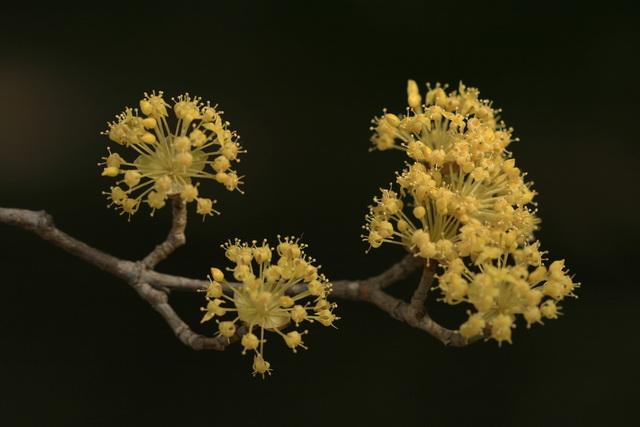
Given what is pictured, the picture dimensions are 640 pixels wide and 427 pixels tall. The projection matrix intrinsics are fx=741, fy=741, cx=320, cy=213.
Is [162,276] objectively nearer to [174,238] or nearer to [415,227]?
[174,238]

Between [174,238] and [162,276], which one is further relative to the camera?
[162,276]

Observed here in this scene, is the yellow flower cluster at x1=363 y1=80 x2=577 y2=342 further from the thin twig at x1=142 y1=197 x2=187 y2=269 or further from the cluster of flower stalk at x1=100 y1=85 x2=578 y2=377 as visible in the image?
the thin twig at x1=142 y1=197 x2=187 y2=269

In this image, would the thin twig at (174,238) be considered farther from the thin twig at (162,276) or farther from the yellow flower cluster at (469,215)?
the yellow flower cluster at (469,215)

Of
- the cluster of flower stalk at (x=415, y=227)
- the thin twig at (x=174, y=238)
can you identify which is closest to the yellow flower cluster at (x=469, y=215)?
the cluster of flower stalk at (x=415, y=227)

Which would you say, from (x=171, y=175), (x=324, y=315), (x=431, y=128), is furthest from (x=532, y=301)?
(x=171, y=175)

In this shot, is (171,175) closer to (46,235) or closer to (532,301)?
(46,235)

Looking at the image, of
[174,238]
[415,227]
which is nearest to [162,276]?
[174,238]
